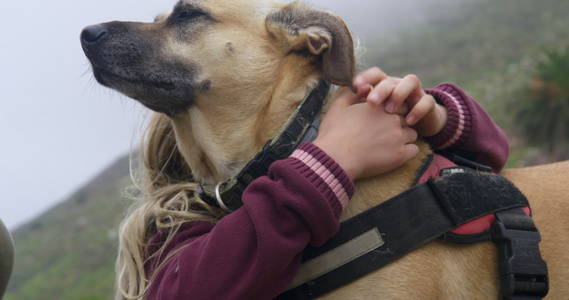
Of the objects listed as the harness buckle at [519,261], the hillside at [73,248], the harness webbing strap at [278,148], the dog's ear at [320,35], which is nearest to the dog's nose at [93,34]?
the dog's ear at [320,35]

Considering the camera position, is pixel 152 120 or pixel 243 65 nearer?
pixel 243 65

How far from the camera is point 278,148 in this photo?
1.92 m

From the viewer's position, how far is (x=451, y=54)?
21016mm

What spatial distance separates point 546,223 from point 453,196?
21.6 inches

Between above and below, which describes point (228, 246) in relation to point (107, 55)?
below

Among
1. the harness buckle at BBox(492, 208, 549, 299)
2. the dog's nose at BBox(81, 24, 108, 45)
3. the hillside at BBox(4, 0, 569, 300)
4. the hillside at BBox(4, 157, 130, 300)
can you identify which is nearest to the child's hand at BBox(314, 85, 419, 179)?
the harness buckle at BBox(492, 208, 549, 299)

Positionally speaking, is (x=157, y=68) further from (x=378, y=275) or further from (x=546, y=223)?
(x=546, y=223)

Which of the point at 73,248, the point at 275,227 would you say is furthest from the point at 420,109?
the point at 73,248

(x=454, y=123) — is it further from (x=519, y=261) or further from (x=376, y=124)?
(x=519, y=261)

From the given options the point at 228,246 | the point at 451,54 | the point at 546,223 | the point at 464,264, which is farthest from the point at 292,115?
the point at 451,54

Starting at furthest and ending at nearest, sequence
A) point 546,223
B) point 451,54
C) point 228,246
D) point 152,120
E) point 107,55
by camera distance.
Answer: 1. point 451,54
2. point 152,120
3. point 107,55
4. point 546,223
5. point 228,246

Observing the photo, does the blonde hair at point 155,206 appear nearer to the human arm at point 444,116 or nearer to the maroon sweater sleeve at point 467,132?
the human arm at point 444,116

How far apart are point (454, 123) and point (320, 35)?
0.69 m

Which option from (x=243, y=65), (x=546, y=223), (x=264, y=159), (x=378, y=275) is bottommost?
(x=546, y=223)
